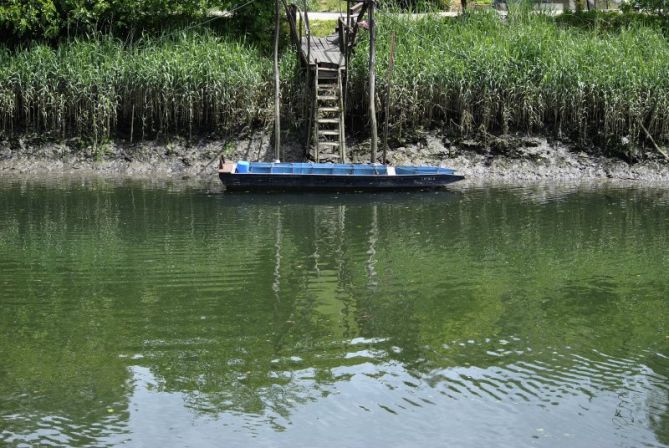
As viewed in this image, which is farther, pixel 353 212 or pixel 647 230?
pixel 353 212

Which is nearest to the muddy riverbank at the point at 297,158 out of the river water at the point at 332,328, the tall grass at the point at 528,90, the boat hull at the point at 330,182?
the tall grass at the point at 528,90

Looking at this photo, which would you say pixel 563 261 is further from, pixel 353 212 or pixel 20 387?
pixel 20 387

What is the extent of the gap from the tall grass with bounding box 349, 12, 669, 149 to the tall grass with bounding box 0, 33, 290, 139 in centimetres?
320

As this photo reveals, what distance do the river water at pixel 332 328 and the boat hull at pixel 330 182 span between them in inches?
102

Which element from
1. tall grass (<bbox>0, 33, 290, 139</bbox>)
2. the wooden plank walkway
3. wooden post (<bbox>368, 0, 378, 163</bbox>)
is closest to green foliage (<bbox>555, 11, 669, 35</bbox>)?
the wooden plank walkway

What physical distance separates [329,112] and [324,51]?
81.7 inches

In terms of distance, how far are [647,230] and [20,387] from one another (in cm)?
1271

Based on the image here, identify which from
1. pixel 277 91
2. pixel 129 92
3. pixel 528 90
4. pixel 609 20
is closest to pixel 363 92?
pixel 277 91

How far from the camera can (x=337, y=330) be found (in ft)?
40.2

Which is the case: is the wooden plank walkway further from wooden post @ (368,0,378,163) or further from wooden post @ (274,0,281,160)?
wooden post @ (368,0,378,163)

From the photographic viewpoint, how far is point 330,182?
23.4 metres

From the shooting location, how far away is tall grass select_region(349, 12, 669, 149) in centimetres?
2630

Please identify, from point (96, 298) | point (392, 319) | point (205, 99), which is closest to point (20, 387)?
point (96, 298)

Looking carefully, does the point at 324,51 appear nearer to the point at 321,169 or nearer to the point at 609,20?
the point at 321,169
